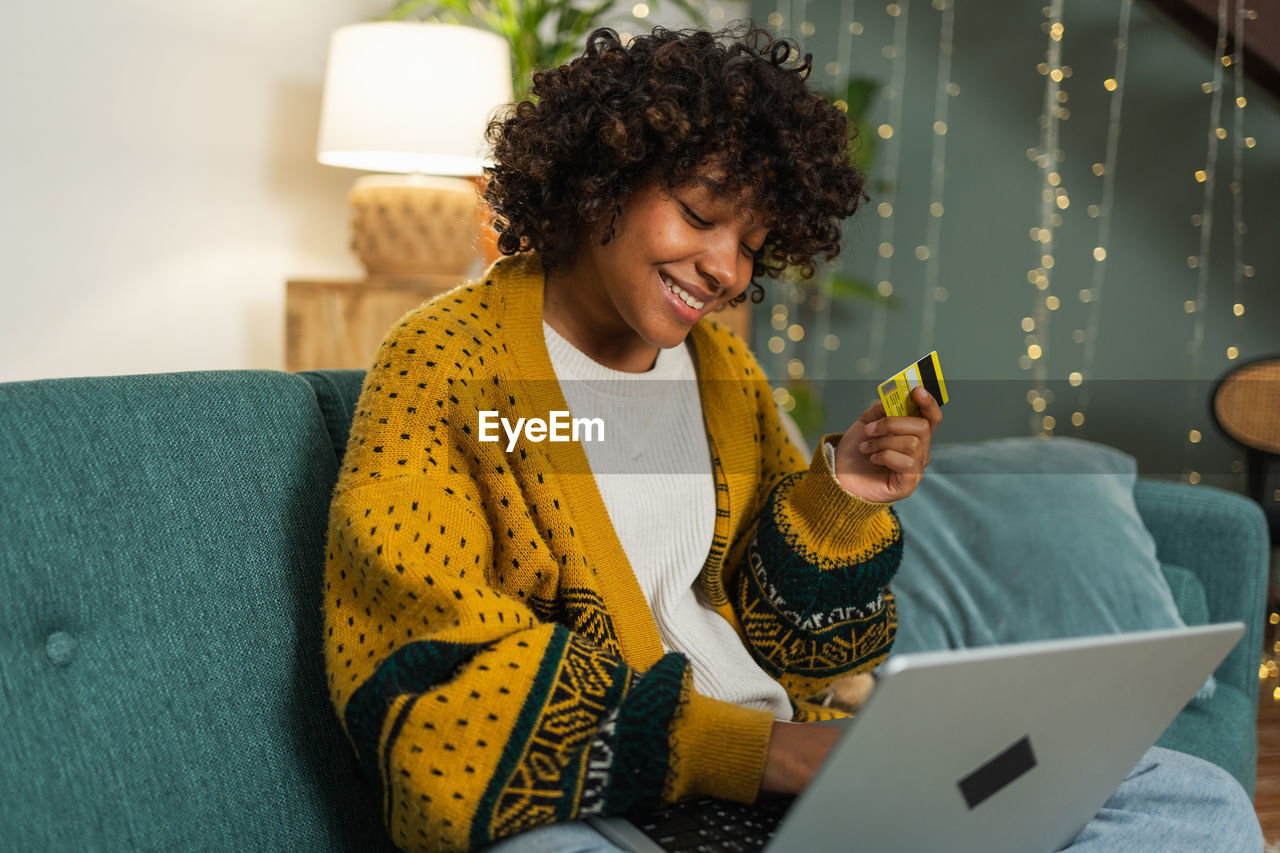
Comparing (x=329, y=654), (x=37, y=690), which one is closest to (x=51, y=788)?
(x=37, y=690)

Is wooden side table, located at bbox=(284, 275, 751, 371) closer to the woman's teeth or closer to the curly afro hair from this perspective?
the curly afro hair

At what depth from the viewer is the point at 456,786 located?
77 centimetres

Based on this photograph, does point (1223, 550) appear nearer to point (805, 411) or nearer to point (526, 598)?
point (526, 598)

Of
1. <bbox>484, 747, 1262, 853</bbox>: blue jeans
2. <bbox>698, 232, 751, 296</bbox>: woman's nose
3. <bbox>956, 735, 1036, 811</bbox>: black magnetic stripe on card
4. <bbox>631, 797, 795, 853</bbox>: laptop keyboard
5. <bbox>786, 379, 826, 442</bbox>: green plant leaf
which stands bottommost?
<bbox>786, 379, 826, 442</bbox>: green plant leaf

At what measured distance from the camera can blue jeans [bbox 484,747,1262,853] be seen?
2.90 feet

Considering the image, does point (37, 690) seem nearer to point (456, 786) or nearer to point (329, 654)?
point (329, 654)

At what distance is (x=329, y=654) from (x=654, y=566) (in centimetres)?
34

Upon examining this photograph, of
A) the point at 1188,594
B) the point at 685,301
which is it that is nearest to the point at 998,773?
the point at 685,301

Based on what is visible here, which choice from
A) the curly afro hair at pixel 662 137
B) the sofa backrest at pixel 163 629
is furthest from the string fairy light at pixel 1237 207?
the sofa backrest at pixel 163 629

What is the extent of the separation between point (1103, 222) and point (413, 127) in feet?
7.10

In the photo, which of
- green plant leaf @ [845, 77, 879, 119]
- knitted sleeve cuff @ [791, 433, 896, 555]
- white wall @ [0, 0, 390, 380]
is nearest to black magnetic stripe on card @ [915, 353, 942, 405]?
knitted sleeve cuff @ [791, 433, 896, 555]

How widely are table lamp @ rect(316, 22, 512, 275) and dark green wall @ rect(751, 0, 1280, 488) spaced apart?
122 centimetres

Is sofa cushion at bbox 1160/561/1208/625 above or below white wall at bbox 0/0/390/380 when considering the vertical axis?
below

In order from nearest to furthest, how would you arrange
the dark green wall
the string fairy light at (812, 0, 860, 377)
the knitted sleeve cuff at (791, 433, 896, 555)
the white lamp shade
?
the knitted sleeve cuff at (791, 433, 896, 555), the white lamp shade, the dark green wall, the string fairy light at (812, 0, 860, 377)
